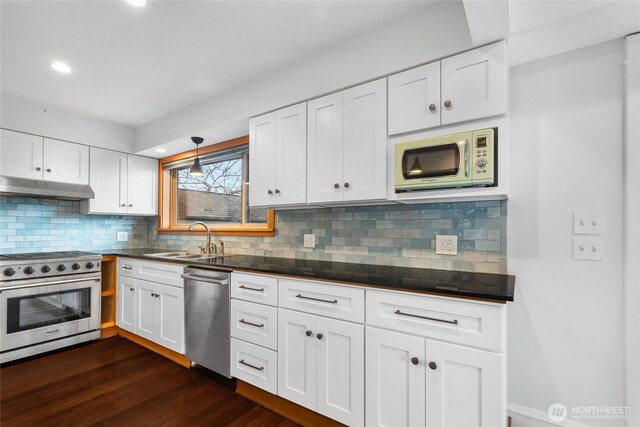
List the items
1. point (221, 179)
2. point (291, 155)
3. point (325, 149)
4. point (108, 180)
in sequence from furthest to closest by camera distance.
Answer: point (108, 180) < point (221, 179) < point (291, 155) < point (325, 149)

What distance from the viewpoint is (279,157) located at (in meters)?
2.32

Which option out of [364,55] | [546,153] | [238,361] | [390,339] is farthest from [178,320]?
[546,153]

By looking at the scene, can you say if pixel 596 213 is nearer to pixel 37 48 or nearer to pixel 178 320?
pixel 178 320

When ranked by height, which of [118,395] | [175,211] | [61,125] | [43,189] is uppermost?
[61,125]

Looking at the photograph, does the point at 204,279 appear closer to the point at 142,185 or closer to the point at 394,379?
the point at 394,379

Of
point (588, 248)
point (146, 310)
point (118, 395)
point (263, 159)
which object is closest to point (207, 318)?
point (118, 395)

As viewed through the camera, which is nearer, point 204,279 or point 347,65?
point 347,65

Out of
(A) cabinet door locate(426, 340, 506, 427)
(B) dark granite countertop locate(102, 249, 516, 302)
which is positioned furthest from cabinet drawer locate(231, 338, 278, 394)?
(A) cabinet door locate(426, 340, 506, 427)

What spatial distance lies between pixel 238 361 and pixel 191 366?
2.45 ft

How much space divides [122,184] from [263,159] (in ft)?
7.36

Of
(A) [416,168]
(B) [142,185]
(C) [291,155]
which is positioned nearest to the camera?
(A) [416,168]

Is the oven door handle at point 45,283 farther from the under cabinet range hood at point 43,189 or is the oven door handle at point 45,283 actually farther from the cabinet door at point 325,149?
the cabinet door at point 325,149

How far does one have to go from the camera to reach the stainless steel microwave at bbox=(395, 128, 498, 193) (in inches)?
58.2

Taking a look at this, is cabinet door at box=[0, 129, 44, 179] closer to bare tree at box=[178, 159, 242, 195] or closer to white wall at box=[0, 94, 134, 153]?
white wall at box=[0, 94, 134, 153]
